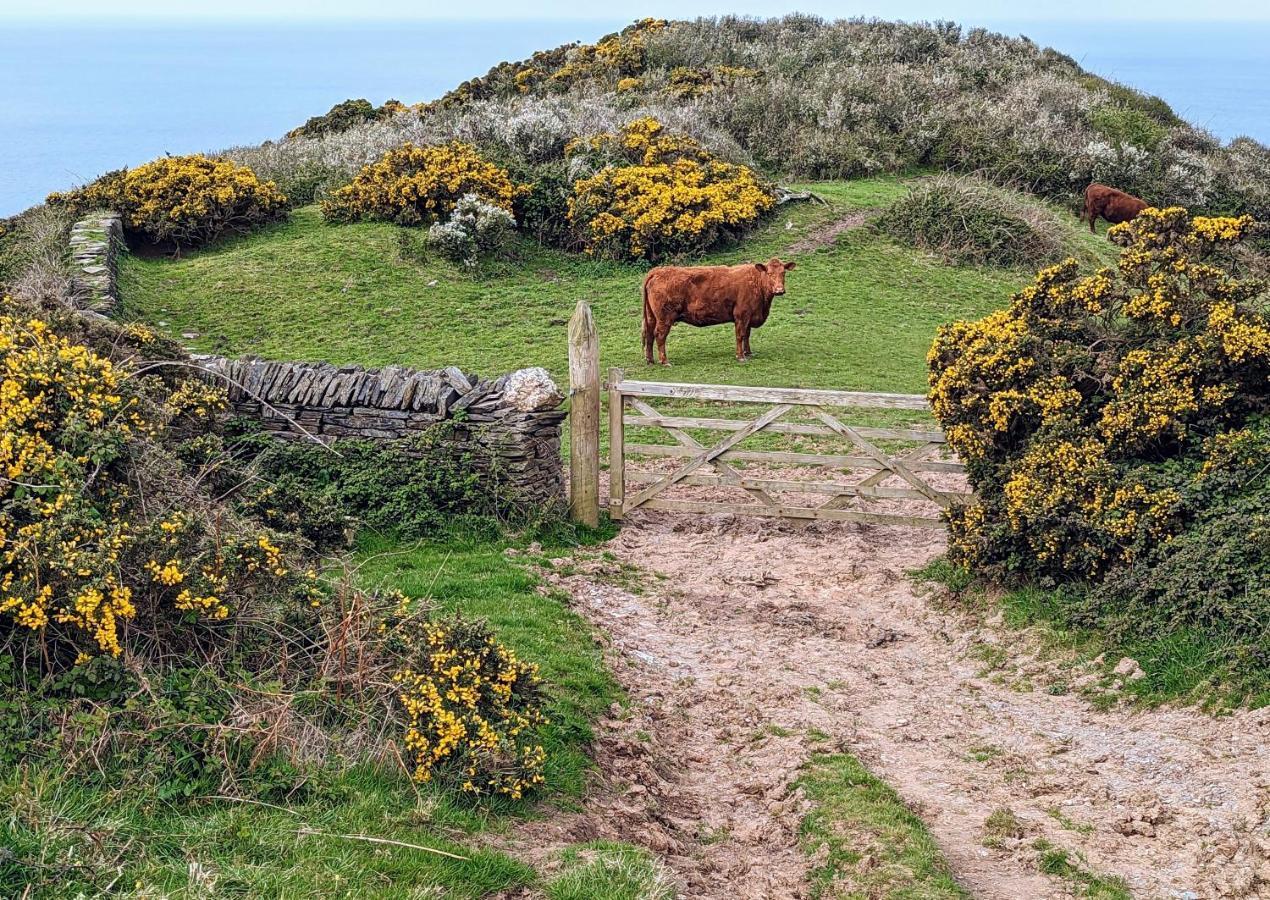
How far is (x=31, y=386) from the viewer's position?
675 centimetres

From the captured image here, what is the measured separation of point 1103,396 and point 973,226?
569 inches

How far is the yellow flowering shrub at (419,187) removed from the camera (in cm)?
2364

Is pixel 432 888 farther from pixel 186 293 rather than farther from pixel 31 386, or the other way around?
pixel 186 293

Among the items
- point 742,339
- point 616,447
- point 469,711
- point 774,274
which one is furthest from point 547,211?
point 469,711

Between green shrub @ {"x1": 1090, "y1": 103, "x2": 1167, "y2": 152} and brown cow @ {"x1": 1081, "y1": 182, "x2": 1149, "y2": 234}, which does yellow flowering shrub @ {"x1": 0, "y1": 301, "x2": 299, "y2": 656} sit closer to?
brown cow @ {"x1": 1081, "y1": 182, "x2": 1149, "y2": 234}

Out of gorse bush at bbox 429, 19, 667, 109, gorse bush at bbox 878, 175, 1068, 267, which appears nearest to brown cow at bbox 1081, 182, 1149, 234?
gorse bush at bbox 878, 175, 1068, 267

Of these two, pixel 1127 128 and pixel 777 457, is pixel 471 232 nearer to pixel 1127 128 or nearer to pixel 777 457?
pixel 777 457

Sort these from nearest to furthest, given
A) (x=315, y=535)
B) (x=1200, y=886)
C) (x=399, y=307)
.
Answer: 1. (x=1200, y=886)
2. (x=315, y=535)
3. (x=399, y=307)

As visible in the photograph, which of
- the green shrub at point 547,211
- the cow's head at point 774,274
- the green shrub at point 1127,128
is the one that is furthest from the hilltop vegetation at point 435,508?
the green shrub at point 1127,128

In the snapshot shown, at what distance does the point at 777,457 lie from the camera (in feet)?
40.1

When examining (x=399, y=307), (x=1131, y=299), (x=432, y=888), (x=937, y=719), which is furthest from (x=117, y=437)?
(x=399, y=307)

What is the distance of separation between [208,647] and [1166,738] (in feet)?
19.9

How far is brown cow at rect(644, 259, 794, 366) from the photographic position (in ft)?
57.0

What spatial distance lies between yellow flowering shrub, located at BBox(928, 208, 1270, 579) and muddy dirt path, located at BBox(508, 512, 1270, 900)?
104 centimetres
